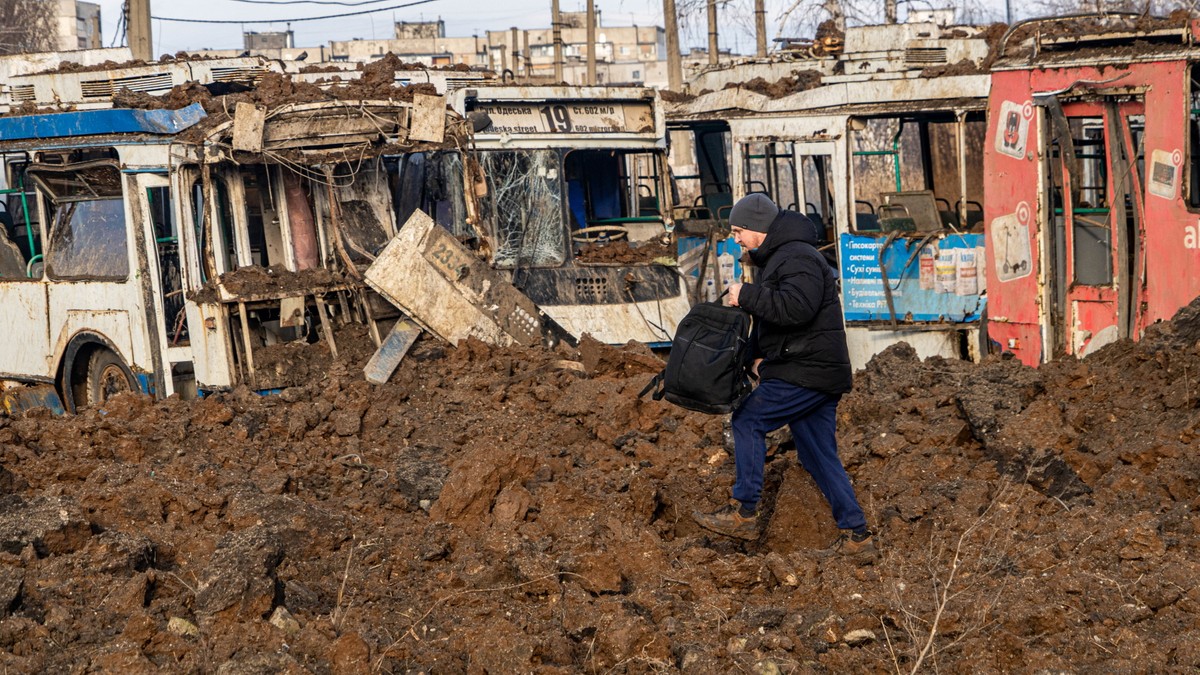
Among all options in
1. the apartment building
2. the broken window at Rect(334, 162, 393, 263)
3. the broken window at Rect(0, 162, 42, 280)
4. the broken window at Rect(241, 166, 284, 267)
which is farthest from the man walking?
the apartment building

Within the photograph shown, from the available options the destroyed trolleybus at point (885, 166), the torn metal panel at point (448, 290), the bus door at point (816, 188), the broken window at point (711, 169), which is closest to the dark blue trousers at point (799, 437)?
the destroyed trolleybus at point (885, 166)

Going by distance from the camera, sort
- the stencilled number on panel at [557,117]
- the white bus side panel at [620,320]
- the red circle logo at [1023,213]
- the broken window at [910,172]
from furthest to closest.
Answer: the stencilled number on panel at [557,117] < the white bus side panel at [620,320] < the broken window at [910,172] < the red circle logo at [1023,213]

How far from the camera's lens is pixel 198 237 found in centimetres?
A: 1112

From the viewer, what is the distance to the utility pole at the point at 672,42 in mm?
29328

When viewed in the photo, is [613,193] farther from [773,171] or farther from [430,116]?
[430,116]

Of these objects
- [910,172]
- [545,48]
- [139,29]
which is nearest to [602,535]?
[910,172]

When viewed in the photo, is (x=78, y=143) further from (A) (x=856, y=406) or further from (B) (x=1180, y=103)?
(B) (x=1180, y=103)

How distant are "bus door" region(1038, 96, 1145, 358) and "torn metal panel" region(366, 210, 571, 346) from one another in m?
4.06

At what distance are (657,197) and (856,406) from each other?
17.8ft

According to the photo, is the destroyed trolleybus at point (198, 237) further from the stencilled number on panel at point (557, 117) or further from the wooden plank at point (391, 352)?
the stencilled number on panel at point (557, 117)

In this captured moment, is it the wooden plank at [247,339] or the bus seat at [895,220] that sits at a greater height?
the bus seat at [895,220]

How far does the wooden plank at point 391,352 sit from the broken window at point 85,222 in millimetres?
2147

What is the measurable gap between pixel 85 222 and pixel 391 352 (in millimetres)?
2901

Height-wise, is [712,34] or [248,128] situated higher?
[712,34]
